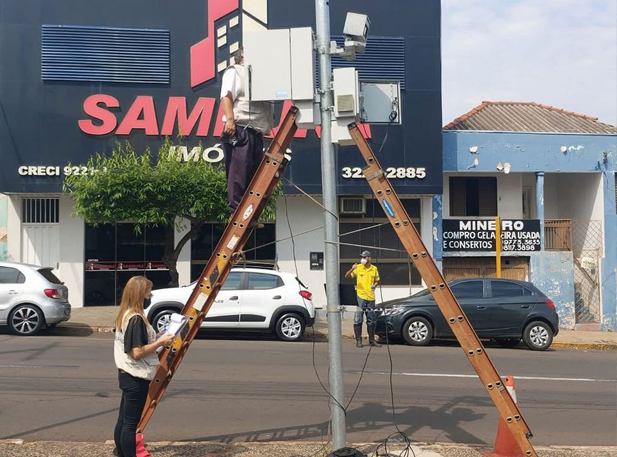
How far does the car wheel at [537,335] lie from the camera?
15.1 metres

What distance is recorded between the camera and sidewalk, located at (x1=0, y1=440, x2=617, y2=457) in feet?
19.8

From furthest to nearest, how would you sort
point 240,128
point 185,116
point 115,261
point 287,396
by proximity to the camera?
point 115,261, point 185,116, point 287,396, point 240,128

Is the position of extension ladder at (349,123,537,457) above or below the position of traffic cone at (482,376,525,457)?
above

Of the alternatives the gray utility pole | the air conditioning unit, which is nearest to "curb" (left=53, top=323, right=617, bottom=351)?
the air conditioning unit

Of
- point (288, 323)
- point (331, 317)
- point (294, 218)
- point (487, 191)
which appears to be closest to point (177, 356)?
point (331, 317)

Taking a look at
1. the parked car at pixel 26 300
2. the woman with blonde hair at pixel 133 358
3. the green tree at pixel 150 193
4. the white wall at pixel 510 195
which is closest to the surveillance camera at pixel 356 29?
the woman with blonde hair at pixel 133 358

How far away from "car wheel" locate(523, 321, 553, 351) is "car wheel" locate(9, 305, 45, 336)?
10.2 meters

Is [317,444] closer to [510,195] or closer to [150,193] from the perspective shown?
[150,193]

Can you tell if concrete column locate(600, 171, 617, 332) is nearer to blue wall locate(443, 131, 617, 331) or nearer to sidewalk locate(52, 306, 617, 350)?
blue wall locate(443, 131, 617, 331)

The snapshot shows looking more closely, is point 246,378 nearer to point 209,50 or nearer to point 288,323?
point 288,323

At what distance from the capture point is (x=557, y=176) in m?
23.7

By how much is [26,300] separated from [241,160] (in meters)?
10.2

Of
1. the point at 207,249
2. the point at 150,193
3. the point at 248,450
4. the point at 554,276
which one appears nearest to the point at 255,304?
the point at 150,193

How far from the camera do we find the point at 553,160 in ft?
69.6
